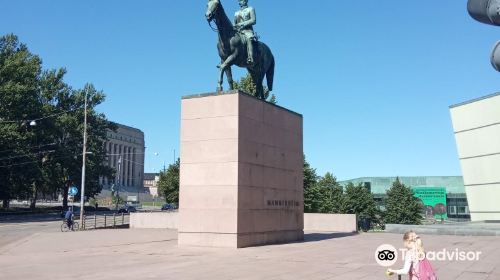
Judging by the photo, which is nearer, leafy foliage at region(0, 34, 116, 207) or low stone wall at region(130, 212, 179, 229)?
low stone wall at region(130, 212, 179, 229)

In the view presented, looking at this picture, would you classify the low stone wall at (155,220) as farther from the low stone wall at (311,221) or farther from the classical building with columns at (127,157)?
the classical building with columns at (127,157)

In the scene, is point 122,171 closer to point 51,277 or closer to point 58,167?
point 58,167

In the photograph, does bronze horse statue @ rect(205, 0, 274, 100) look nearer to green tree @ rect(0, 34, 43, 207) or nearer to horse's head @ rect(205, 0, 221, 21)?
horse's head @ rect(205, 0, 221, 21)

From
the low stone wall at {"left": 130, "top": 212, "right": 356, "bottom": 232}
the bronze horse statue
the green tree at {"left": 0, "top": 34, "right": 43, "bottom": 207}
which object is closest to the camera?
the bronze horse statue

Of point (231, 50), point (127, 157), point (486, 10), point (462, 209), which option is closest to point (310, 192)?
point (231, 50)

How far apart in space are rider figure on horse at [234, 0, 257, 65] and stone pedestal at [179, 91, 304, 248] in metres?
2.42

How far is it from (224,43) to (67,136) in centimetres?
5383

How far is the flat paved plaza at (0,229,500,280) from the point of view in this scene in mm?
12102

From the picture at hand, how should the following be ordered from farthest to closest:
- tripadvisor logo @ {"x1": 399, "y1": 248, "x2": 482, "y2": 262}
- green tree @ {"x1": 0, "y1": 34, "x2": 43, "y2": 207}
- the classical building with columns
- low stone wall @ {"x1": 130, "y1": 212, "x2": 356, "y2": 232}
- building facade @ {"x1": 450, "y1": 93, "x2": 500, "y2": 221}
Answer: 1. the classical building with columns
2. green tree @ {"x1": 0, "y1": 34, "x2": 43, "y2": 207}
3. low stone wall @ {"x1": 130, "y1": 212, "x2": 356, "y2": 232}
4. building facade @ {"x1": 450, "y1": 93, "x2": 500, "y2": 221}
5. tripadvisor logo @ {"x1": 399, "y1": 248, "x2": 482, "y2": 262}

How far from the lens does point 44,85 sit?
67.6 metres

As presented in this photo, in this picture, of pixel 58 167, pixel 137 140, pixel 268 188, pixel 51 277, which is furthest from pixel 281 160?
→ pixel 137 140

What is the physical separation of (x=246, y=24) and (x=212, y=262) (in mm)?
11047

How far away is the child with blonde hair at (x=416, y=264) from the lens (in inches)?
269

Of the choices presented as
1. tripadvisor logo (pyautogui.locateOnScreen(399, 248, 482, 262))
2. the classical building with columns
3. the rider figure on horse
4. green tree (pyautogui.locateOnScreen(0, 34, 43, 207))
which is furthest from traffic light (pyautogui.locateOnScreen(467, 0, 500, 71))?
the classical building with columns
